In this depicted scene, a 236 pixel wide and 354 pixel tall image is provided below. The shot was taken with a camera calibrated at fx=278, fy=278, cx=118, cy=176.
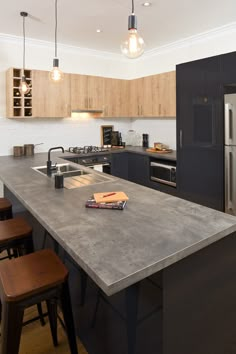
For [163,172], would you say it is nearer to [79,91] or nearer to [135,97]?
[135,97]

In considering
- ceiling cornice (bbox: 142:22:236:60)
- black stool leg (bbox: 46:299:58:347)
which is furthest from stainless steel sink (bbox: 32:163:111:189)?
ceiling cornice (bbox: 142:22:236:60)

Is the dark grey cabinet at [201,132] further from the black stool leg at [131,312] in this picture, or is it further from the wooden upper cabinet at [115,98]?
the black stool leg at [131,312]

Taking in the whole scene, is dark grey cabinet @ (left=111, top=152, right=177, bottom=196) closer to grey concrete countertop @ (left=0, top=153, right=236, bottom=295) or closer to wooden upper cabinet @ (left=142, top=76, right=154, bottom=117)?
wooden upper cabinet @ (left=142, top=76, right=154, bottom=117)

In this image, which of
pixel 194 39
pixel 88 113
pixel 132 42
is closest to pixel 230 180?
pixel 132 42

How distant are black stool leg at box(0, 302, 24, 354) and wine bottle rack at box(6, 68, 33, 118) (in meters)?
3.36

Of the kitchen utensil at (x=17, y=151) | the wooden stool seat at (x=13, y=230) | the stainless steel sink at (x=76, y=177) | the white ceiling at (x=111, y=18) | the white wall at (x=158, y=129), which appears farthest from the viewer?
the white wall at (x=158, y=129)

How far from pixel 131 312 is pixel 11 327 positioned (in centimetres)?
58

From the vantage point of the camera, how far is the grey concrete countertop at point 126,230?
3.50 ft

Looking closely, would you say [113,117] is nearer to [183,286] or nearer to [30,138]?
[30,138]

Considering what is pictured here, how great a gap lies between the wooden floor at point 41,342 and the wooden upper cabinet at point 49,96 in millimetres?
3096

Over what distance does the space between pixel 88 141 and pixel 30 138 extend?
113 cm

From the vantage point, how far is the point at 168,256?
113cm

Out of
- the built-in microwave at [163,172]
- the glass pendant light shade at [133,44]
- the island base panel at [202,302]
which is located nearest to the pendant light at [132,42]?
the glass pendant light shade at [133,44]

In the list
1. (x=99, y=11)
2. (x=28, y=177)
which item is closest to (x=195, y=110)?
(x=99, y=11)
